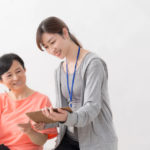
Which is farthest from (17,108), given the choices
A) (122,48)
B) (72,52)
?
(122,48)

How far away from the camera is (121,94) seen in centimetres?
221

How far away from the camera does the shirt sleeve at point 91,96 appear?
1.24 meters

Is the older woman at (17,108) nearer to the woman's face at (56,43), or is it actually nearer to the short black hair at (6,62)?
the short black hair at (6,62)

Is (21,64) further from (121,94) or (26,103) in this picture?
(121,94)

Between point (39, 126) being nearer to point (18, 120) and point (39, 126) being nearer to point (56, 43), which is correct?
point (18, 120)

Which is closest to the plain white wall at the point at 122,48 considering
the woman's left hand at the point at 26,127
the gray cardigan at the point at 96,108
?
the gray cardigan at the point at 96,108

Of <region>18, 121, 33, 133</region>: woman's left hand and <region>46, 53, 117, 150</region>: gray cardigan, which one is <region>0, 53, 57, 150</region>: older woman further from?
<region>46, 53, 117, 150</region>: gray cardigan

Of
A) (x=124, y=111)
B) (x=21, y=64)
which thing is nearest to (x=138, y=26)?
(x=124, y=111)

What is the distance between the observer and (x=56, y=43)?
4.55ft

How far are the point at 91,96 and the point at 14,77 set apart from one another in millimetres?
532

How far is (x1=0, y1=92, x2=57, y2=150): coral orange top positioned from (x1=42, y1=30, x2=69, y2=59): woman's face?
0.35 meters

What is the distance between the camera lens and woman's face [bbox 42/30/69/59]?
1.39 meters

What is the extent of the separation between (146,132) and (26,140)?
41.0 inches

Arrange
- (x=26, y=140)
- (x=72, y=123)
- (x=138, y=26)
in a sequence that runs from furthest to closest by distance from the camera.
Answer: (x=138, y=26)
(x=26, y=140)
(x=72, y=123)
